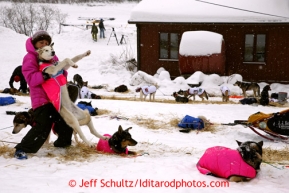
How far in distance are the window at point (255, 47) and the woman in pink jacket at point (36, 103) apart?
13.8 meters

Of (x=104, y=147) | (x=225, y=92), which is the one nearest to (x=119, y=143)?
(x=104, y=147)

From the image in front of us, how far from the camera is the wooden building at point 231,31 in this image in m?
16.1

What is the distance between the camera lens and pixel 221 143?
21.0 feet

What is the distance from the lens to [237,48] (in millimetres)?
16828

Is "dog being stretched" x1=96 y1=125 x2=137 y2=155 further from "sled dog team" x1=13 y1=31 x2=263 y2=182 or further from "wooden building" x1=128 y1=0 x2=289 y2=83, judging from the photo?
"wooden building" x1=128 y1=0 x2=289 y2=83

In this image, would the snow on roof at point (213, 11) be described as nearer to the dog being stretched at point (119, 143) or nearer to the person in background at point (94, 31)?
the person in background at point (94, 31)

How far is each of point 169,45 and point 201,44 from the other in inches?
99.5

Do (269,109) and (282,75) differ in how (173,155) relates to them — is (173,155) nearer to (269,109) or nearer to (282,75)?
(269,109)

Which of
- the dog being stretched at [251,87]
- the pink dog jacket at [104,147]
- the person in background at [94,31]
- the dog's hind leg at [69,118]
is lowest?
the dog being stretched at [251,87]

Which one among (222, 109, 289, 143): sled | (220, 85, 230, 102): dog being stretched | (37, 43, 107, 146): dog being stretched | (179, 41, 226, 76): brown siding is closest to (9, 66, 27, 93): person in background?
(179, 41, 226, 76): brown siding

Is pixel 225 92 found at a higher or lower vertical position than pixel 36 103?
lower

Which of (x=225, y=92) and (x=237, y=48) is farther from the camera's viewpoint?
(x=237, y=48)

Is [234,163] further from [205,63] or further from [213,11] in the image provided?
[213,11]

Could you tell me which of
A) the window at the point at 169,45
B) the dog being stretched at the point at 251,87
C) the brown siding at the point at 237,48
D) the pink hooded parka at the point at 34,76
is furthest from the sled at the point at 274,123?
the window at the point at 169,45
